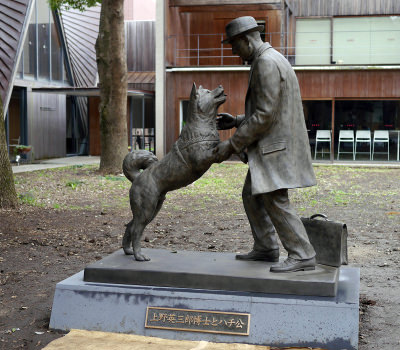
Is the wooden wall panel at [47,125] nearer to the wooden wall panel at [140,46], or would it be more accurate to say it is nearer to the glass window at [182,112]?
the wooden wall panel at [140,46]

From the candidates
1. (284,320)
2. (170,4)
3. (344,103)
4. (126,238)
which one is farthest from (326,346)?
(170,4)

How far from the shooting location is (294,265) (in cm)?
490

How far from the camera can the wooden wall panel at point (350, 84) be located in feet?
70.6

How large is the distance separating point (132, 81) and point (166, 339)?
2285cm

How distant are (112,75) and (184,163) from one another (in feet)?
39.6

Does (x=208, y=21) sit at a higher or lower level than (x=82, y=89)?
higher

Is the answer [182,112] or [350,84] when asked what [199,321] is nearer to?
[350,84]

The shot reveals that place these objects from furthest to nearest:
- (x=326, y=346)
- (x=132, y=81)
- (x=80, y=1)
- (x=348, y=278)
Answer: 1. (x=132, y=81)
2. (x=80, y=1)
3. (x=348, y=278)
4. (x=326, y=346)

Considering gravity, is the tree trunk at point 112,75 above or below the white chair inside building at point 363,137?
above

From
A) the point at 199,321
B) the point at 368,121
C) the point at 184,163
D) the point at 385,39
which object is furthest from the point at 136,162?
the point at 385,39

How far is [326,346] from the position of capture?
4531 millimetres

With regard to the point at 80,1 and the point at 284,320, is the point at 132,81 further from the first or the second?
the point at 284,320

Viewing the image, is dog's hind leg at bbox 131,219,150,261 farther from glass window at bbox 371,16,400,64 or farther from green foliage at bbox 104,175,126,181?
glass window at bbox 371,16,400,64

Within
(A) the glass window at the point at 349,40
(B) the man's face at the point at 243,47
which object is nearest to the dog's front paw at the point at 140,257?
(B) the man's face at the point at 243,47
